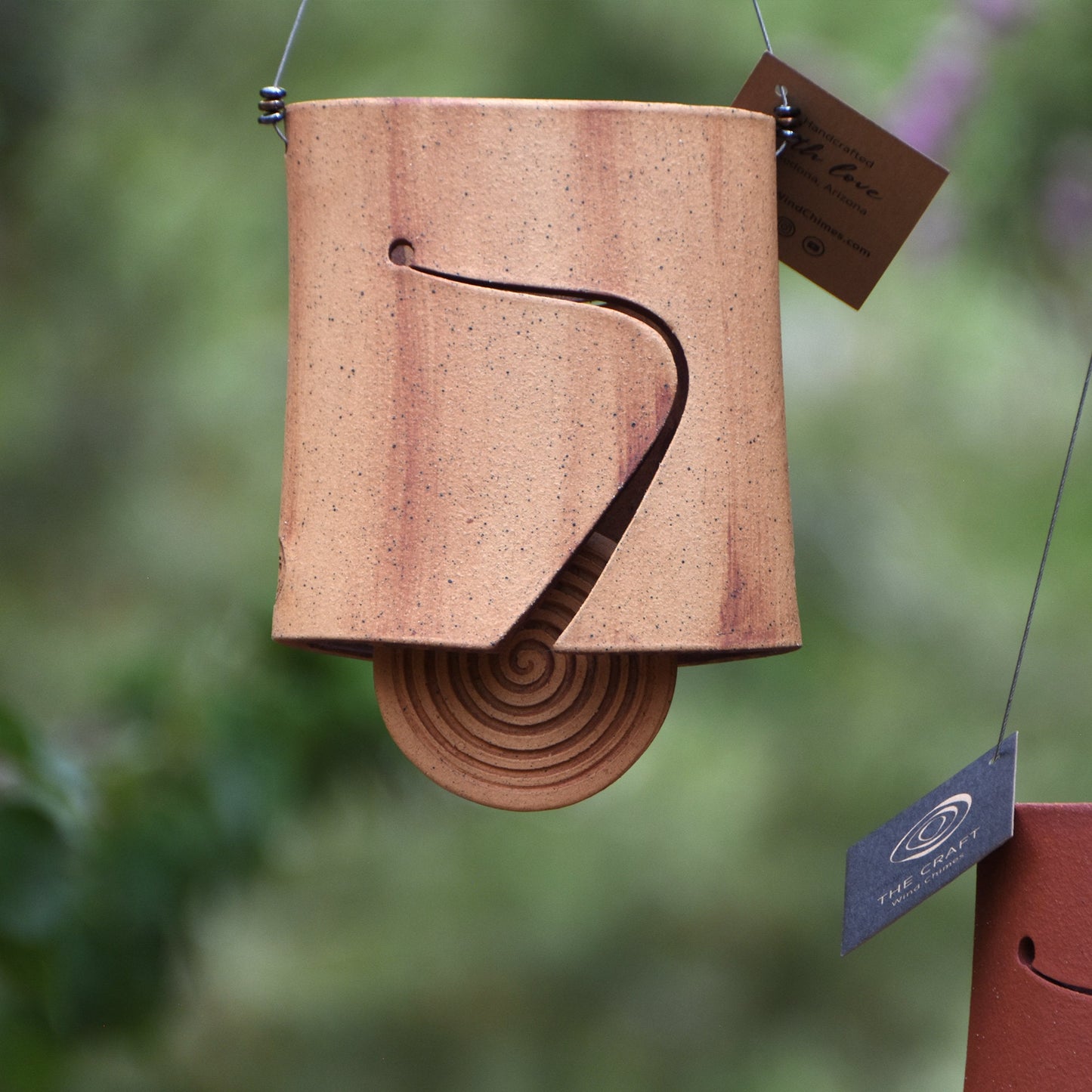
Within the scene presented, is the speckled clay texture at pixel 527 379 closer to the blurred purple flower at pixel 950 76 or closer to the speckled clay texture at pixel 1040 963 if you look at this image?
the speckled clay texture at pixel 1040 963

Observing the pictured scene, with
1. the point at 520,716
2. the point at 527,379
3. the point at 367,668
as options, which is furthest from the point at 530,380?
the point at 367,668

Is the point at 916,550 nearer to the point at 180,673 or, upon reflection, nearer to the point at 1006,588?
the point at 1006,588

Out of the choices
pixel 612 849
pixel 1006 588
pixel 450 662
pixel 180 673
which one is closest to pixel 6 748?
pixel 450 662

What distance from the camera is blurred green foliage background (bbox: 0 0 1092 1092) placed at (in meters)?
2.36

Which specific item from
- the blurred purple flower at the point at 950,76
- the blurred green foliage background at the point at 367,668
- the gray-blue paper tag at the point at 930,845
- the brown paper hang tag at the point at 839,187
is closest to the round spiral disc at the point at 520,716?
the gray-blue paper tag at the point at 930,845

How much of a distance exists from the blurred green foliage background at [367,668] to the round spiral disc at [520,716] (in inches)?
38.7

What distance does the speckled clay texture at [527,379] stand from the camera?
91 cm

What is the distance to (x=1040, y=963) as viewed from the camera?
90cm

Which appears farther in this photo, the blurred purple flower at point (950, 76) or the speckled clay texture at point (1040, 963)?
the blurred purple flower at point (950, 76)

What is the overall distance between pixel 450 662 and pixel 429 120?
0.36m

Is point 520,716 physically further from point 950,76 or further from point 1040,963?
point 950,76

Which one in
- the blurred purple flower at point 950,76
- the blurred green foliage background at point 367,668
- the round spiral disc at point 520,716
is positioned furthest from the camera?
the blurred green foliage background at point 367,668

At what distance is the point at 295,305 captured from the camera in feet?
3.24

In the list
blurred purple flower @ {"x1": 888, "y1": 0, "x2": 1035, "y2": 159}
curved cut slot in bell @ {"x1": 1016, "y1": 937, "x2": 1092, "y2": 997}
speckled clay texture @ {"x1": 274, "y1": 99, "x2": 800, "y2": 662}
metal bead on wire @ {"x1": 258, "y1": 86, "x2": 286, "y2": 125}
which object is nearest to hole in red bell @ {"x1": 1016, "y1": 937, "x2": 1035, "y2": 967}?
curved cut slot in bell @ {"x1": 1016, "y1": 937, "x2": 1092, "y2": 997}
